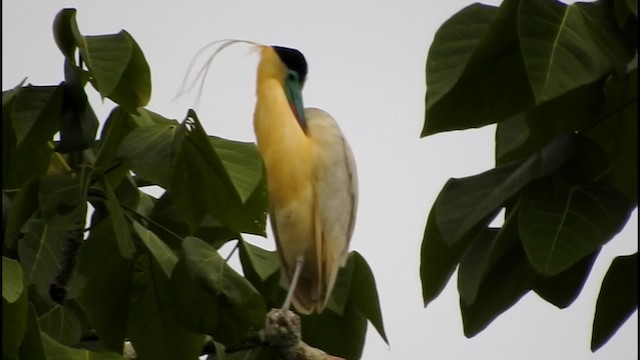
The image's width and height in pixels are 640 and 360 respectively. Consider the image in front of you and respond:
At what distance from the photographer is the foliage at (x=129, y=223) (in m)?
2.29

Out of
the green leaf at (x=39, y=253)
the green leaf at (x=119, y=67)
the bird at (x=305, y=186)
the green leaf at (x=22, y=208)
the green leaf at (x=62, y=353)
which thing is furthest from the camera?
the bird at (x=305, y=186)

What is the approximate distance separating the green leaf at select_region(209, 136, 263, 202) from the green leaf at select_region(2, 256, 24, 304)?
523mm

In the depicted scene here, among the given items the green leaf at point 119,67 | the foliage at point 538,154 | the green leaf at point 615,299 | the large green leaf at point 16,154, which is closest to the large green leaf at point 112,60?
the green leaf at point 119,67

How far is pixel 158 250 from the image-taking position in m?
2.37

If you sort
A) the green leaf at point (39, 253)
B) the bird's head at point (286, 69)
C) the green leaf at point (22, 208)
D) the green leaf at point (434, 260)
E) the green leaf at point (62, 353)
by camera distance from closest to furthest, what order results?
the green leaf at point (434, 260), the green leaf at point (62, 353), the green leaf at point (22, 208), the green leaf at point (39, 253), the bird's head at point (286, 69)

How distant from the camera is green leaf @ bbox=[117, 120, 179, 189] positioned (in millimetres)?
2315

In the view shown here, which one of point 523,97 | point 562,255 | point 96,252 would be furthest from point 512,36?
point 96,252

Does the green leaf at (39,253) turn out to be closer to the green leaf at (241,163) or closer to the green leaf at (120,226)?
the green leaf at (120,226)

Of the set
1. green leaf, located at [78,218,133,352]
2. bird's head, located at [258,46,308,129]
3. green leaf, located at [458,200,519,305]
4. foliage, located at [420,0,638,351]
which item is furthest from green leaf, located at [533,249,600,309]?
bird's head, located at [258,46,308,129]

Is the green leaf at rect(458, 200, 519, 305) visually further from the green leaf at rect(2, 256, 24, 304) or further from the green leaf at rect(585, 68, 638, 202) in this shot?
the green leaf at rect(2, 256, 24, 304)

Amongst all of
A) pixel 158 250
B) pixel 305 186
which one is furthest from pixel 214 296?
pixel 305 186

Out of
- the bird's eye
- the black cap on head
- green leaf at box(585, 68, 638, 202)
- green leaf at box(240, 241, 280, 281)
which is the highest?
green leaf at box(585, 68, 638, 202)

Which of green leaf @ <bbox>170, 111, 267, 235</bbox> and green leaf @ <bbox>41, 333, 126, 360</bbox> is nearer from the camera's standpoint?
green leaf @ <bbox>41, 333, 126, 360</bbox>

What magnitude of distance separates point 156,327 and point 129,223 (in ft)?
0.79
